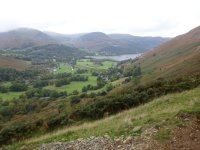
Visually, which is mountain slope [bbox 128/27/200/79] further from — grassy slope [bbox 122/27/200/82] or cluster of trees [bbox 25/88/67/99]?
cluster of trees [bbox 25/88/67/99]

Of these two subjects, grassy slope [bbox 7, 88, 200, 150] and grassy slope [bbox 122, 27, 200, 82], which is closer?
grassy slope [bbox 7, 88, 200, 150]

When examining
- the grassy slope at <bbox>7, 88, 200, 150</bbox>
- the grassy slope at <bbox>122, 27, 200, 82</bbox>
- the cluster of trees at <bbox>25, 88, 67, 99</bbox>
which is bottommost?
the cluster of trees at <bbox>25, 88, 67, 99</bbox>

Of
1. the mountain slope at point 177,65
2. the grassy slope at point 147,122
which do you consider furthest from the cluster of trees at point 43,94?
the grassy slope at point 147,122

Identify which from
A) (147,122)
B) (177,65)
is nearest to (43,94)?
(177,65)

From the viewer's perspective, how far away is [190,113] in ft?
74.1

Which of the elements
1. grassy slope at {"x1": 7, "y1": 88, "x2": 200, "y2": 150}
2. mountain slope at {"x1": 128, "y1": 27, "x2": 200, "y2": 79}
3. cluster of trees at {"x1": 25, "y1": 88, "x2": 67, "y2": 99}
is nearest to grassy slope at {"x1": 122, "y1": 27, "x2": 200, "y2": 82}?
mountain slope at {"x1": 128, "y1": 27, "x2": 200, "y2": 79}

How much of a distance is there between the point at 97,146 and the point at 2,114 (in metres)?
90.8

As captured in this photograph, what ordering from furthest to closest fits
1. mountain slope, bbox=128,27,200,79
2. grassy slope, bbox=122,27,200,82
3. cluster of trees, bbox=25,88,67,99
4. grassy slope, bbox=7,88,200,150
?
cluster of trees, bbox=25,88,67,99 < grassy slope, bbox=122,27,200,82 < mountain slope, bbox=128,27,200,79 < grassy slope, bbox=7,88,200,150

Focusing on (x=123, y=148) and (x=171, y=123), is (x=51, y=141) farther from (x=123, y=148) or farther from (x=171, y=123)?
(x=171, y=123)

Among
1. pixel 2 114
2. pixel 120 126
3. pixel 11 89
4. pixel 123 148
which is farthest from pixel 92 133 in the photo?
pixel 11 89

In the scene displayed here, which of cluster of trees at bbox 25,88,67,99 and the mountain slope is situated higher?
the mountain slope

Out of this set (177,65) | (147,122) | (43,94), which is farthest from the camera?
(43,94)

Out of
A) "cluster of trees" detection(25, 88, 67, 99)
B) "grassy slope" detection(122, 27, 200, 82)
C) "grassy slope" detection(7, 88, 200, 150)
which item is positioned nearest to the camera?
"grassy slope" detection(7, 88, 200, 150)

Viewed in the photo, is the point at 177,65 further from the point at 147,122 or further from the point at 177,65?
the point at 147,122
